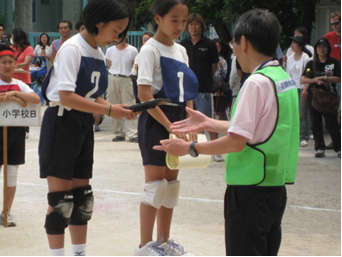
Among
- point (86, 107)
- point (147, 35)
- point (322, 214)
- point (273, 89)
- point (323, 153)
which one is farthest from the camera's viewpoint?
point (147, 35)

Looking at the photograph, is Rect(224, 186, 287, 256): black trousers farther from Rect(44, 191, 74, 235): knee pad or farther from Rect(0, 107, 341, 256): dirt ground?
Rect(0, 107, 341, 256): dirt ground

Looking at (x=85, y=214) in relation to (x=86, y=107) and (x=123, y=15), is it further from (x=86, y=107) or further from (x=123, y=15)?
(x=123, y=15)

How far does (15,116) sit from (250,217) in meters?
3.04

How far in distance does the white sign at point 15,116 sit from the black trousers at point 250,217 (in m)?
2.81

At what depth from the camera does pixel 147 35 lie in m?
11.6

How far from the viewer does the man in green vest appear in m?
2.80

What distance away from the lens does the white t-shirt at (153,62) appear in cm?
418

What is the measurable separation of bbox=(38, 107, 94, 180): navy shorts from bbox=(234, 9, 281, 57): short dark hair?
1.42 meters

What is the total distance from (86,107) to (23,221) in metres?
2.26

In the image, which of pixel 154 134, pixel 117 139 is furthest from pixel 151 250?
pixel 117 139

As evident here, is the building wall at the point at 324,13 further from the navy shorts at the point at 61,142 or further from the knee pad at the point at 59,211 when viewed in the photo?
the knee pad at the point at 59,211

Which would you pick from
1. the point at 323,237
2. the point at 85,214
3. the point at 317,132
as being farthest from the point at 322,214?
the point at 317,132

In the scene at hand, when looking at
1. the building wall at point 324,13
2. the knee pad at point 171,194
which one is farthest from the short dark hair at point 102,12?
the building wall at point 324,13

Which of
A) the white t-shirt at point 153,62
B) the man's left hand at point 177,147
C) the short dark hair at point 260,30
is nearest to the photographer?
the short dark hair at point 260,30
